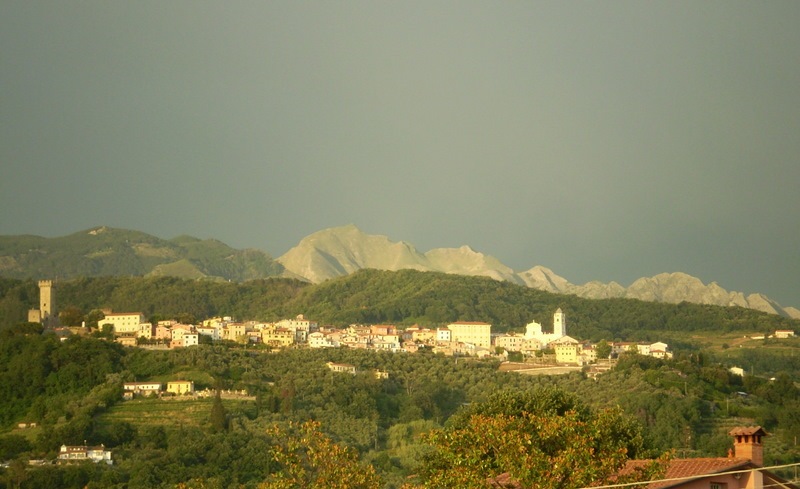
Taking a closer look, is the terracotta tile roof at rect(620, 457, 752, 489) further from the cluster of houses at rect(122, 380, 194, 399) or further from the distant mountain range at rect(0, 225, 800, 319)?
the distant mountain range at rect(0, 225, 800, 319)

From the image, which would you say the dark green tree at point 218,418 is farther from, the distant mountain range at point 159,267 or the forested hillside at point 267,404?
the distant mountain range at point 159,267

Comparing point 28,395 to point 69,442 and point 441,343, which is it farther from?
point 441,343

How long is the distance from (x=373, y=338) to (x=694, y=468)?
67.9 metres

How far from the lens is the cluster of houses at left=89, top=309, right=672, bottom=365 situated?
248 ft

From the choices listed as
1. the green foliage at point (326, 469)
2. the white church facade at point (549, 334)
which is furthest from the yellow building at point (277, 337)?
the green foliage at point (326, 469)

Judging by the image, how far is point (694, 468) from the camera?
54.0 ft

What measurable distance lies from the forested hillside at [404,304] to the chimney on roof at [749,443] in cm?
8122

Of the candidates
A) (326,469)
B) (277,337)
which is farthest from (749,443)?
(277,337)

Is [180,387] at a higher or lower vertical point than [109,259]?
lower

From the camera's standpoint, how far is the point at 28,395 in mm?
60312

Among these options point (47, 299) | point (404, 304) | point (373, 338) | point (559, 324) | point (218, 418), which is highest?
point (404, 304)

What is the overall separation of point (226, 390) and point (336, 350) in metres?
16.5

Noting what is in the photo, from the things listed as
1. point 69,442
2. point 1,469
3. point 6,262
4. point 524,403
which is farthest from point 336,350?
point 6,262

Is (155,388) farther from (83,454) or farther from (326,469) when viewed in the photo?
(326,469)
